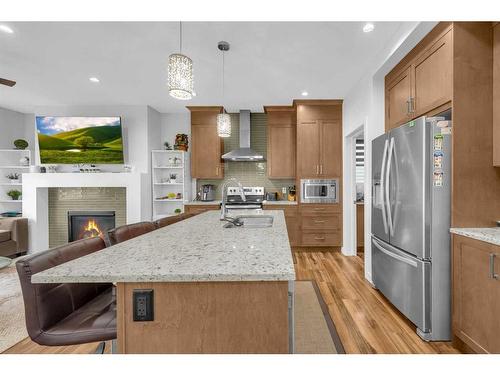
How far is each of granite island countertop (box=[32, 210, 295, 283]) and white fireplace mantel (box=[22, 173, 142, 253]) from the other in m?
3.11

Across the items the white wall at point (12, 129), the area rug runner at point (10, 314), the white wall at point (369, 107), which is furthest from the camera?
the white wall at point (12, 129)

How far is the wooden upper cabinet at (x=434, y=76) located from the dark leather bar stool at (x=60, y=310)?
2632 millimetres

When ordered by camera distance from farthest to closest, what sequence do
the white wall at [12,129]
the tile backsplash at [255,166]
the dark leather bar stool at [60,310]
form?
the tile backsplash at [255,166]
the white wall at [12,129]
the dark leather bar stool at [60,310]

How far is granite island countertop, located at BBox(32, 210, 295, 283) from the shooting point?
876 mm

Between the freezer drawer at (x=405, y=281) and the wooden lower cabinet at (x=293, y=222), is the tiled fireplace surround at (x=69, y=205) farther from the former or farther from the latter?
the freezer drawer at (x=405, y=281)

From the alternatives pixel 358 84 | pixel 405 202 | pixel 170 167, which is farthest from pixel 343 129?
pixel 170 167


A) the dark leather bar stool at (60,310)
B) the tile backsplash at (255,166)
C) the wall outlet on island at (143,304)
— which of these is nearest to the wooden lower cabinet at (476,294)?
the wall outlet on island at (143,304)

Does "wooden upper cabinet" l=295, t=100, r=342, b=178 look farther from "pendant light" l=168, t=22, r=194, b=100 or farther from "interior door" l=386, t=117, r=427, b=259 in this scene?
"pendant light" l=168, t=22, r=194, b=100

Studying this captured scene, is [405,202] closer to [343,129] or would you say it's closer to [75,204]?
[343,129]

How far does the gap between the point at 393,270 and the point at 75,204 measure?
5.27 m

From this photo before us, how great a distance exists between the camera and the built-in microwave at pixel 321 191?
4.25 metres

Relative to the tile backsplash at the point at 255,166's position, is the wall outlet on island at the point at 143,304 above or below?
below

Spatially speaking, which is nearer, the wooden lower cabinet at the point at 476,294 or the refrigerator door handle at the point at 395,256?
the wooden lower cabinet at the point at 476,294
